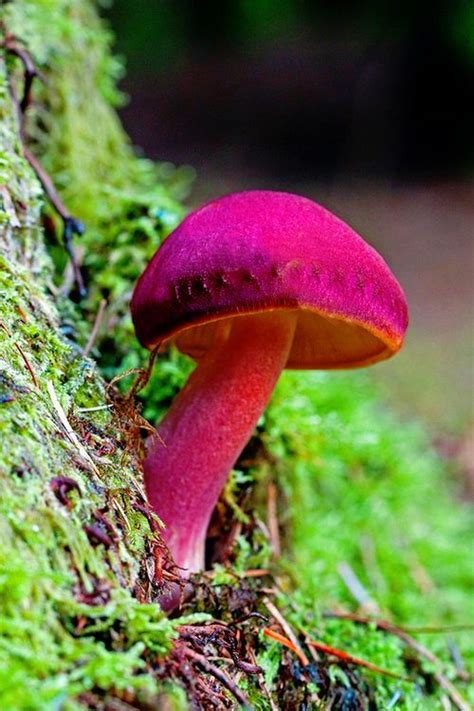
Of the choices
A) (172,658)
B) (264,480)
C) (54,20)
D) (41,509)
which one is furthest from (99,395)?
(54,20)

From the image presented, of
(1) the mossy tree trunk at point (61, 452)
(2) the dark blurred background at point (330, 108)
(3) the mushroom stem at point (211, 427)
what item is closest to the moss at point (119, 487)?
(1) the mossy tree trunk at point (61, 452)

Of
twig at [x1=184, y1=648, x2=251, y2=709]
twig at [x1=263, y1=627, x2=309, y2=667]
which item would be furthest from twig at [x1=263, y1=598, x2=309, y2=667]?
→ twig at [x1=184, y1=648, x2=251, y2=709]

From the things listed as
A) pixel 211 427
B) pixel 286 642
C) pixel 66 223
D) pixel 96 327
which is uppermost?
pixel 66 223

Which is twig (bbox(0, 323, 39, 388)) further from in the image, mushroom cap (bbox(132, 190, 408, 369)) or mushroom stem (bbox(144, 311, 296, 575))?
mushroom stem (bbox(144, 311, 296, 575))

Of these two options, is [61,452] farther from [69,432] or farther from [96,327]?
[96,327]

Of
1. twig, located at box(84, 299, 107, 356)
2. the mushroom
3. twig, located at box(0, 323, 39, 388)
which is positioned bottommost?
twig, located at box(0, 323, 39, 388)

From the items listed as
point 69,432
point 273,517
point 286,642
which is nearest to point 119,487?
point 69,432
